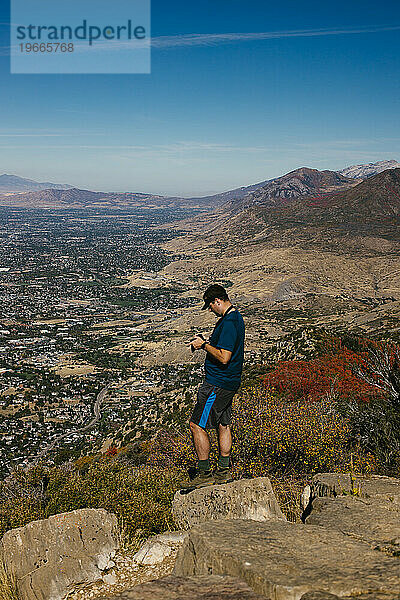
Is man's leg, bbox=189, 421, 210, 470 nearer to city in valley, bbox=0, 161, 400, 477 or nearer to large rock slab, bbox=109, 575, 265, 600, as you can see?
large rock slab, bbox=109, 575, 265, 600

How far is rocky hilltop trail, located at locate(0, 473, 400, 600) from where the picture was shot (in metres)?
2.98

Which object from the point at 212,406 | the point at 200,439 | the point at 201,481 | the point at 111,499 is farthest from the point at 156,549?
the point at 111,499

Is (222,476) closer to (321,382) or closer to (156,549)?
(156,549)

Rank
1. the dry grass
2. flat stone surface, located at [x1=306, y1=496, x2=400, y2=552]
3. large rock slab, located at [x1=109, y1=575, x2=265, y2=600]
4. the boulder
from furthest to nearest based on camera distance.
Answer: the dry grass < the boulder < flat stone surface, located at [x1=306, y1=496, x2=400, y2=552] < large rock slab, located at [x1=109, y1=575, x2=265, y2=600]

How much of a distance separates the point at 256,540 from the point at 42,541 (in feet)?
7.40

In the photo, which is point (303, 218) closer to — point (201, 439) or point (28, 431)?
point (28, 431)

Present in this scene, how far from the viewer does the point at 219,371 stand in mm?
5555

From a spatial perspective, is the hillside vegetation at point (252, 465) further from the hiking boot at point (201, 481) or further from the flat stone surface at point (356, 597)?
the flat stone surface at point (356, 597)

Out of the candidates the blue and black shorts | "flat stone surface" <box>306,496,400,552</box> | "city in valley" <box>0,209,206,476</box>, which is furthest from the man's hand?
"city in valley" <box>0,209,206,476</box>

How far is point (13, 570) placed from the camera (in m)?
4.44

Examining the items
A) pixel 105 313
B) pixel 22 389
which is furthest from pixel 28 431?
pixel 105 313

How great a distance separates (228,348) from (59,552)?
9.01ft

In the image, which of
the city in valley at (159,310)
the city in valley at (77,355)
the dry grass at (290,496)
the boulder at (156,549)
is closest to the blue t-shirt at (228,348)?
the boulder at (156,549)

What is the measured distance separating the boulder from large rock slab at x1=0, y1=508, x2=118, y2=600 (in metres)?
0.33
